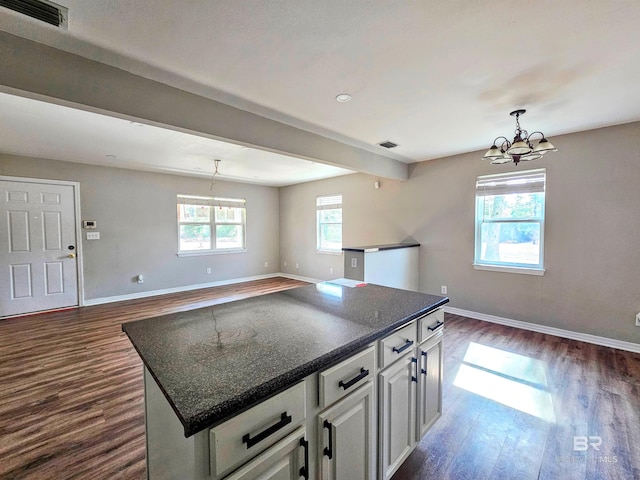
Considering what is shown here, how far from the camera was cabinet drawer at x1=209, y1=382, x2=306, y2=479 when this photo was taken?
2.43ft

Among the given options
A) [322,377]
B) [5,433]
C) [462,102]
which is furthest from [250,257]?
[322,377]

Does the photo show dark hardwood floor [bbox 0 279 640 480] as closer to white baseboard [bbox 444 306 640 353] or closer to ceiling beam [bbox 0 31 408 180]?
white baseboard [bbox 444 306 640 353]

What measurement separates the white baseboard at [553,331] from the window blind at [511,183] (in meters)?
1.76

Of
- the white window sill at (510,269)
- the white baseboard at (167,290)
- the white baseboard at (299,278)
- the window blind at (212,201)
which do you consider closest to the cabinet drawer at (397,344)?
the white window sill at (510,269)

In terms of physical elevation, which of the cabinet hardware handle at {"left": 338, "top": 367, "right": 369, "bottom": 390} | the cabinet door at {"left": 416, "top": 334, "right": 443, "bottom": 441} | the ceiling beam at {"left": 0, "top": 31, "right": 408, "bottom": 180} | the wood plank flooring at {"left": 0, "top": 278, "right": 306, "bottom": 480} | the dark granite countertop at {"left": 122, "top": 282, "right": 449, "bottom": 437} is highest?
the ceiling beam at {"left": 0, "top": 31, "right": 408, "bottom": 180}

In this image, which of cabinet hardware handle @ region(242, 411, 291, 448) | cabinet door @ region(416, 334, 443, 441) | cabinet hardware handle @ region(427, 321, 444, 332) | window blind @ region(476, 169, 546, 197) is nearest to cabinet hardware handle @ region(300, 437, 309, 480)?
cabinet hardware handle @ region(242, 411, 291, 448)

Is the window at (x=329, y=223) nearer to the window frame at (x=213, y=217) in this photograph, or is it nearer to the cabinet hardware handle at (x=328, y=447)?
the window frame at (x=213, y=217)

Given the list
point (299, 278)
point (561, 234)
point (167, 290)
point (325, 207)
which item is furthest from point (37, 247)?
point (561, 234)

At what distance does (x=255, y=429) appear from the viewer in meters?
0.82

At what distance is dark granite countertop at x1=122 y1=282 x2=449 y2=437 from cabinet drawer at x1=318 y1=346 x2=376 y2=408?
4 cm

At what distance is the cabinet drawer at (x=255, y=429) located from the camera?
0.74m

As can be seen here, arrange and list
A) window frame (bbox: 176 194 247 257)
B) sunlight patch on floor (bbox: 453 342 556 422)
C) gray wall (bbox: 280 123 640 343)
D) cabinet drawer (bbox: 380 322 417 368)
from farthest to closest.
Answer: window frame (bbox: 176 194 247 257) < gray wall (bbox: 280 123 640 343) < sunlight patch on floor (bbox: 453 342 556 422) < cabinet drawer (bbox: 380 322 417 368)

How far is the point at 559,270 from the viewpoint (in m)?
3.47

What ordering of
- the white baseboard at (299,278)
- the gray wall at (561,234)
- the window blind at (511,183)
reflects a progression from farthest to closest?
the white baseboard at (299,278)
the window blind at (511,183)
the gray wall at (561,234)
